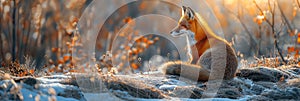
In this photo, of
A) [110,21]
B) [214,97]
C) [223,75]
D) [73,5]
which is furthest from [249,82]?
[110,21]

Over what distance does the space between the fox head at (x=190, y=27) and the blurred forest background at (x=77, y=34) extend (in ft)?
7.17

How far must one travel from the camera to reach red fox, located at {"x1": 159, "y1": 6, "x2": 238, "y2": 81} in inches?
281

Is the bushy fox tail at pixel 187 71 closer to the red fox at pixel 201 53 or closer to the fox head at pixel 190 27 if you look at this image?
the red fox at pixel 201 53

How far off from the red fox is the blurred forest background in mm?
2237

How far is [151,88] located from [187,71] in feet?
4.13

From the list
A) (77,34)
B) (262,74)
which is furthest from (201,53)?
(77,34)

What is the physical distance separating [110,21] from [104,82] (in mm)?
10722

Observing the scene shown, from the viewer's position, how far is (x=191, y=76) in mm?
7145

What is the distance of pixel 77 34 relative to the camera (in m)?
12.0

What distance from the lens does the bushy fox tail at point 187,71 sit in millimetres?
7063

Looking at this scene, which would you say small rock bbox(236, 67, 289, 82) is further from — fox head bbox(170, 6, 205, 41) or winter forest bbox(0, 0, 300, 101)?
fox head bbox(170, 6, 205, 41)

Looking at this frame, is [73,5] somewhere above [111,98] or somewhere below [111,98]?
above

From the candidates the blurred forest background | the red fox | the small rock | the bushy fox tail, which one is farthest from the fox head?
the blurred forest background

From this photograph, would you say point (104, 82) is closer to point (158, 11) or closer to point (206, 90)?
point (206, 90)
